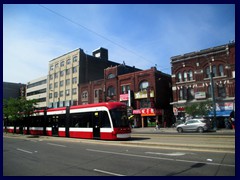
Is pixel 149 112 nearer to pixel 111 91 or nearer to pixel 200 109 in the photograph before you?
pixel 111 91

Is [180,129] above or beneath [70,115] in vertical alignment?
beneath

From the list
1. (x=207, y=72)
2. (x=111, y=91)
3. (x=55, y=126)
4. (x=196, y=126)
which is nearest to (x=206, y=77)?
(x=207, y=72)

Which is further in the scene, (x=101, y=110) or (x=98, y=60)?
(x=98, y=60)

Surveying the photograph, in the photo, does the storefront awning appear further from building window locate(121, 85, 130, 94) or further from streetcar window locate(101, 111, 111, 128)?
streetcar window locate(101, 111, 111, 128)

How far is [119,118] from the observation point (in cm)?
1788

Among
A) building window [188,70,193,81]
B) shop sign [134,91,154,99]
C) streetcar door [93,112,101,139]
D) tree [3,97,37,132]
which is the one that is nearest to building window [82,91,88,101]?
shop sign [134,91,154,99]

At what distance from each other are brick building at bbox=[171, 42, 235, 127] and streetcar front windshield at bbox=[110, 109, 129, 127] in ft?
63.6

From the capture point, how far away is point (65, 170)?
830 centimetres

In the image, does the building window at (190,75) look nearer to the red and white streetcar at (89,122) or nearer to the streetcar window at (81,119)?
the red and white streetcar at (89,122)

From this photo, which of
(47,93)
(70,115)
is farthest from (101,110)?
(47,93)

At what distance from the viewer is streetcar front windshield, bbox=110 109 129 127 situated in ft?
57.7

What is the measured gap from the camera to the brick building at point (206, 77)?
3619 cm

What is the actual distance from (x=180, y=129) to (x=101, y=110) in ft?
44.7
